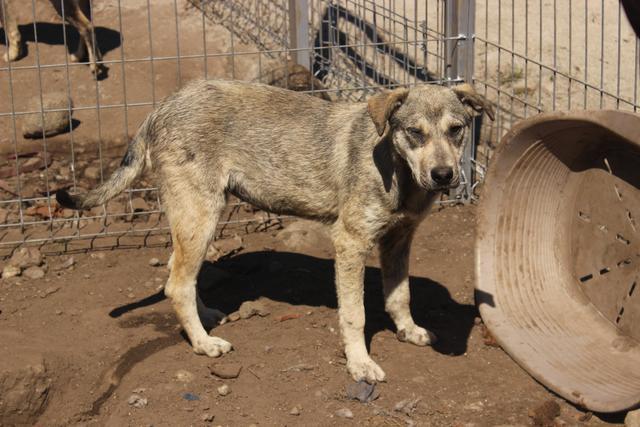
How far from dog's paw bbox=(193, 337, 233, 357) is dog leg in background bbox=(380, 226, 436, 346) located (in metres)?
0.99

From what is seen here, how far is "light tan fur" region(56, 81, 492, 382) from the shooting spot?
196 inches

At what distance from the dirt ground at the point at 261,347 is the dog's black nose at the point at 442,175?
117 centimetres

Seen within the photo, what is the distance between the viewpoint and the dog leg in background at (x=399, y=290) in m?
5.43

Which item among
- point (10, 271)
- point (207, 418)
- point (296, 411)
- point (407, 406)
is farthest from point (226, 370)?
point (10, 271)

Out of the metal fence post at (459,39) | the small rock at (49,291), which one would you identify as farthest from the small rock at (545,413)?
the small rock at (49,291)

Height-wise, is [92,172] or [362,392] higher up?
[92,172]

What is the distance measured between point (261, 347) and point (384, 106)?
5.29ft

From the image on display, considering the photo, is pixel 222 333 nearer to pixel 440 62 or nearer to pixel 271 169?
pixel 271 169

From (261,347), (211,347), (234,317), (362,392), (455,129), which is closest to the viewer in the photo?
(455,129)

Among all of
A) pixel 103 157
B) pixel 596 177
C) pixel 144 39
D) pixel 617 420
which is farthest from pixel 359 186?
pixel 144 39

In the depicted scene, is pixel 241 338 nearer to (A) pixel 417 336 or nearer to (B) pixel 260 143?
(A) pixel 417 336

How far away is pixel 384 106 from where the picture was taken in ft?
15.5

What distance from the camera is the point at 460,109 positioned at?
4844 mm

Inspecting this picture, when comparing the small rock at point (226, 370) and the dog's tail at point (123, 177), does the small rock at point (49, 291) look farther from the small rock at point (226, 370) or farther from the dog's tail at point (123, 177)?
the small rock at point (226, 370)
